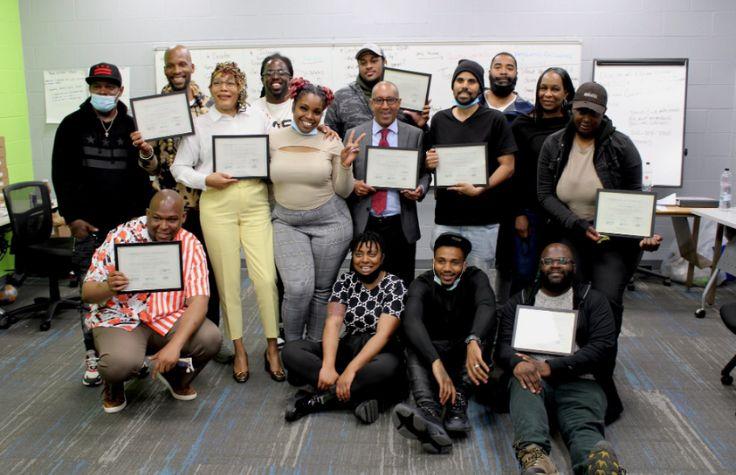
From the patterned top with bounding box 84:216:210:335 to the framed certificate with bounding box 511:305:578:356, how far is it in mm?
1442

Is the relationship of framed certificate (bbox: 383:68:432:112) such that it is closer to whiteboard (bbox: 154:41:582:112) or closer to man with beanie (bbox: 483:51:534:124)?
man with beanie (bbox: 483:51:534:124)

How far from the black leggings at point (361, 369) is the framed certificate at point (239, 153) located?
0.87 metres

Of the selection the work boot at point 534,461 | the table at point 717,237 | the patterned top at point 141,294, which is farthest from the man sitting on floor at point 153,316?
the table at point 717,237

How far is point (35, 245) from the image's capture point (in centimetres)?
432

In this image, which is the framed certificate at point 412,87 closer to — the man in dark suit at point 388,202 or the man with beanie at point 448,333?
the man in dark suit at point 388,202

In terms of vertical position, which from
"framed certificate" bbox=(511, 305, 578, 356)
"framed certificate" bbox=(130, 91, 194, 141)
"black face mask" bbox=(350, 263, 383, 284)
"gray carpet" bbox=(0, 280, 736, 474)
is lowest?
"gray carpet" bbox=(0, 280, 736, 474)

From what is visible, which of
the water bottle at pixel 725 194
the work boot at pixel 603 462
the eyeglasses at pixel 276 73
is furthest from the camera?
the water bottle at pixel 725 194

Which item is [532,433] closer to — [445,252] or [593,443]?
[593,443]

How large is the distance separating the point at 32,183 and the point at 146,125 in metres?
1.68

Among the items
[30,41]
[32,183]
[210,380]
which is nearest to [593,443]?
[210,380]

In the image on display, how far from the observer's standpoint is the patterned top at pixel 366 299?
10.5ft

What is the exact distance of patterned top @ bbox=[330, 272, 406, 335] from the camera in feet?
10.5

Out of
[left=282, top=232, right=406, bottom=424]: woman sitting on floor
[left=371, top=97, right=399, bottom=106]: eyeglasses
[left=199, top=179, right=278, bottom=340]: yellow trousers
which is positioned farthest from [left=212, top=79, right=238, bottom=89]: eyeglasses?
[left=282, top=232, right=406, bottom=424]: woman sitting on floor

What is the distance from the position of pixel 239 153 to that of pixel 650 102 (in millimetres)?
3585
